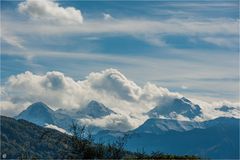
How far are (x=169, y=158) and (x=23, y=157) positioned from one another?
42.1ft

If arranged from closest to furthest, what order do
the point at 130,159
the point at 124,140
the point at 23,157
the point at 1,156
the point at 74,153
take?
the point at 1,156 → the point at 23,157 → the point at 130,159 → the point at 74,153 → the point at 124,140

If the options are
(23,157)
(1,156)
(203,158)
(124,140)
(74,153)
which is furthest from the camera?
(124,140)

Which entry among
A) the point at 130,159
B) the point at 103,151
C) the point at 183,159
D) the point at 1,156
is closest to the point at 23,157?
the point at 1,156

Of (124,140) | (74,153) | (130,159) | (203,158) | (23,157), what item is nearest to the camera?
(23,157)

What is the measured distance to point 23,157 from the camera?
1332 inches

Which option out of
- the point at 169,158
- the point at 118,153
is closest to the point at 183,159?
the point at 169,158

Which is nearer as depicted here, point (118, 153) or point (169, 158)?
point (169, 158)

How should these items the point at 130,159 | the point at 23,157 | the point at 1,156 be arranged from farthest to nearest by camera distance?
the point at 130,159 < the point at 23,157 < the point at 1,156

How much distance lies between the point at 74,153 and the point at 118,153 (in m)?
4.52

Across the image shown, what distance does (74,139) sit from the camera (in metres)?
50.2

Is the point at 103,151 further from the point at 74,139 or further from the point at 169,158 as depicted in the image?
the point at 169,158

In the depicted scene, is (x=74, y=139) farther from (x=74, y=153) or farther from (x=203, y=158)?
(x=203, y=158)

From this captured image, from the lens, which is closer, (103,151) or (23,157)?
(23,157)

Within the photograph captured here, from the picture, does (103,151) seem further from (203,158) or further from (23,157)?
(23,157)
